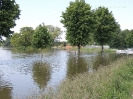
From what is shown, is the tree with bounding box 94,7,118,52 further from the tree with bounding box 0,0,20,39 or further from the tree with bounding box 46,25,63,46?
the tree with bounding box 46,25,63,46

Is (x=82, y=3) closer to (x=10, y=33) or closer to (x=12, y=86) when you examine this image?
(x=10, y=33)

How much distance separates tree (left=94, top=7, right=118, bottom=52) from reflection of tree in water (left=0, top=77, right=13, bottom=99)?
4828 cm

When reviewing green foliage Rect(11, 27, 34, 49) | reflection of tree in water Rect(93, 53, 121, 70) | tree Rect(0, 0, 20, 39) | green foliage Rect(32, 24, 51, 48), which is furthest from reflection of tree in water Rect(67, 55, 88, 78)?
green foliage Rect(11, 27, 34, 49)

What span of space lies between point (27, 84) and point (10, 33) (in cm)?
1374

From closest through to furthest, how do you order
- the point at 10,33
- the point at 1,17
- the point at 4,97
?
1. the point at 4,97
2. the point at 1,17
3. the point at 10,33

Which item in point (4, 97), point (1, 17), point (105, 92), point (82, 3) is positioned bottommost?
point (4, 97)

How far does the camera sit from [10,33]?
27.7m

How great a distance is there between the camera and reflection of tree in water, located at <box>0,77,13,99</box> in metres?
12.1

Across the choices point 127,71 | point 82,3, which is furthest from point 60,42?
point 127,71

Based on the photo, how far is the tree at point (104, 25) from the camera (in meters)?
61.8

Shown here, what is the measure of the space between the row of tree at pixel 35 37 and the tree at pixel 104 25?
1388cm

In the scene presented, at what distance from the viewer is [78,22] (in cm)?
4428

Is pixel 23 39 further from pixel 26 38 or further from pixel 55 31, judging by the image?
pixel 55 31

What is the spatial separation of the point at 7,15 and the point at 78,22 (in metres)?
20.5
